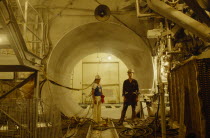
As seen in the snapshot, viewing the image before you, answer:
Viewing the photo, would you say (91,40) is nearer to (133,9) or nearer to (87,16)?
(87,16)

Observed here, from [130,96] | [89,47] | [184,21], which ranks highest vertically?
[89,47]

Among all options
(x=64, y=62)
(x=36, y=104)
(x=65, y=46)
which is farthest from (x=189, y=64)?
(x=64, y=62)

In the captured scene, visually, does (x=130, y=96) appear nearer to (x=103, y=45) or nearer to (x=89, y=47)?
(x=103, y=45)

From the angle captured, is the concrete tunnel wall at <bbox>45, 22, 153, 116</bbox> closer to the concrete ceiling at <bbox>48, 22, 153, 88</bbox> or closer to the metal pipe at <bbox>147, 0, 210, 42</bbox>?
the concrete ceiling at <bbox>48, 22, 153, 88</bbox>

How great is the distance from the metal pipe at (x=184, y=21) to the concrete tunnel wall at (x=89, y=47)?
2.65 meters

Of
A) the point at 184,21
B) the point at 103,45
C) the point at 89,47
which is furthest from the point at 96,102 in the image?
the point at 184,21

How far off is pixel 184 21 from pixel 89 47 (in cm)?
574

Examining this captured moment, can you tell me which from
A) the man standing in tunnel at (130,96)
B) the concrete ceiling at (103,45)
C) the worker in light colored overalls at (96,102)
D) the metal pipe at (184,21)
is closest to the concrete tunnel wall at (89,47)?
the concrete ceiling at (103,45)

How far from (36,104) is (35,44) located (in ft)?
10.5

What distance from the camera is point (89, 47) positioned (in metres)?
9.00

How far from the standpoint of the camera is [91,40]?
26.8 feet

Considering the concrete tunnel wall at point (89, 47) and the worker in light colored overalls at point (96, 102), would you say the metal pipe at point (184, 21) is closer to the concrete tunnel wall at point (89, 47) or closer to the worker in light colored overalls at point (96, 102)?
the concrete tunnel wall at point (89, 47)

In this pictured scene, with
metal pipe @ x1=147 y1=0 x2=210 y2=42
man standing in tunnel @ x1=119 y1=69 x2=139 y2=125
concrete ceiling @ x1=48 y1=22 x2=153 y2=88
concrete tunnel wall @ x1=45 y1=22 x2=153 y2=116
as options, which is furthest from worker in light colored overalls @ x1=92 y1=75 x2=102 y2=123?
metal pipe @ x1=147 y1=0 x2=210 y2=42

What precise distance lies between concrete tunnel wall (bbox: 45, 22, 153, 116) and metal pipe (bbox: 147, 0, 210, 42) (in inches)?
104
